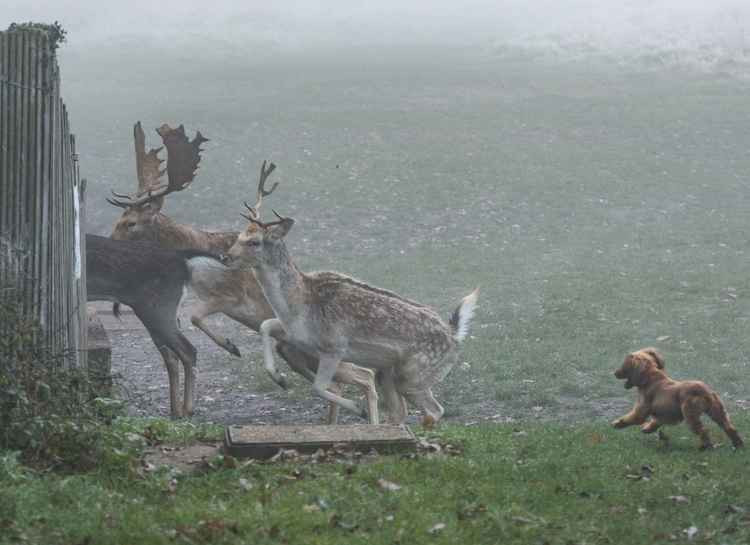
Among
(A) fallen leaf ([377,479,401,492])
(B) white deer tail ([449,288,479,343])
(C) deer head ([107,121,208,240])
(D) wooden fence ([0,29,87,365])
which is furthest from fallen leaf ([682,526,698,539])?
(C) deer head ([107,121,208,240])

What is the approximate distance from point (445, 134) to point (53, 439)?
21135 mm

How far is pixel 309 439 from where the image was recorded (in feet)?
25.2

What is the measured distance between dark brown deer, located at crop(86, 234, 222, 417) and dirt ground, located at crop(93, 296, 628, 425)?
43cm

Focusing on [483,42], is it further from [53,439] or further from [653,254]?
[53,439]

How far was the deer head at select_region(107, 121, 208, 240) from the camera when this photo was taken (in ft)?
45.7

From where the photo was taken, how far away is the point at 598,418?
10.9m

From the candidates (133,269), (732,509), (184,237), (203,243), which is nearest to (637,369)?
(732,509)

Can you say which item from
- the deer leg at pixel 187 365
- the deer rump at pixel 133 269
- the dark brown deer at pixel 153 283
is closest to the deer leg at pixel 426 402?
the deer leg at pixel 187 365

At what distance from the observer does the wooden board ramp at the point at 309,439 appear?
7492 mm

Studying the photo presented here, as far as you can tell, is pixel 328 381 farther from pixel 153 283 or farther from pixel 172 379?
pixel 153 283

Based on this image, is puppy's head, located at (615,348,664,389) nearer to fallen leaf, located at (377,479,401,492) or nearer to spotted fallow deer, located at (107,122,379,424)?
spotted fallow deer, located at (107,122,379,424)

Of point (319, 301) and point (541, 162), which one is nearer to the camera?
point (319, 301)

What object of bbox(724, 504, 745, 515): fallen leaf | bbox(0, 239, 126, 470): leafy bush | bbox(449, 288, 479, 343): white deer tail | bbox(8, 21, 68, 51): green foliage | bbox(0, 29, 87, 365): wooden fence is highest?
bbox(8, 21, 68, 51): green foliage

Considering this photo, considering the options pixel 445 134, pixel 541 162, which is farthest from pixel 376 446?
pixel 445 134
